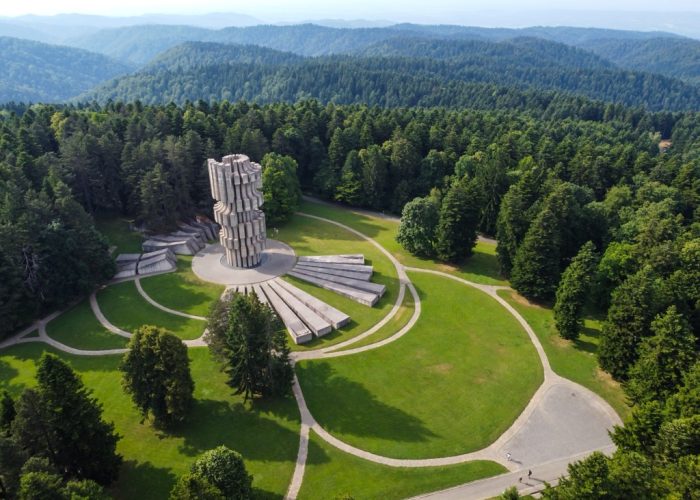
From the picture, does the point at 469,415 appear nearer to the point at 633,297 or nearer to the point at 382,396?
the point at 382,396

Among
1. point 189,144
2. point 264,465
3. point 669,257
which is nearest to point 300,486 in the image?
point 264,465

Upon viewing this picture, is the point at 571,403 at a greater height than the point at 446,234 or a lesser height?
lesser

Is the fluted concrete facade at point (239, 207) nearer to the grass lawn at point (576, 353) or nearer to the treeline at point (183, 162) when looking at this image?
the treeline at point (183, 162)

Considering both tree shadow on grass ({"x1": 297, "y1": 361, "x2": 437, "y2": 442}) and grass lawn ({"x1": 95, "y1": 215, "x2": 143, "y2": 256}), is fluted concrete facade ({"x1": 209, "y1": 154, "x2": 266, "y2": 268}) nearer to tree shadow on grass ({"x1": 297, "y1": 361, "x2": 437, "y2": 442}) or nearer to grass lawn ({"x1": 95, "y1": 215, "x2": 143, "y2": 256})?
grass lawn ({"x1": 95, "y1": 215, "x2": 143, "y2": 256})

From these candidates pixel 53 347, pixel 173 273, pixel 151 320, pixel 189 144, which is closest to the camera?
pixel 53 347

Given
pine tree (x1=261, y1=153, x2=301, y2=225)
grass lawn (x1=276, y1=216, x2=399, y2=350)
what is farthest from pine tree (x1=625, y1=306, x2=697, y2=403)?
pine tree (x1=261, y1=153, x2=301, y2=225)

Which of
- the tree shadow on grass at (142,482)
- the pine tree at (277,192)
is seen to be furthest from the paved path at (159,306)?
the pine tree at (277,192)
